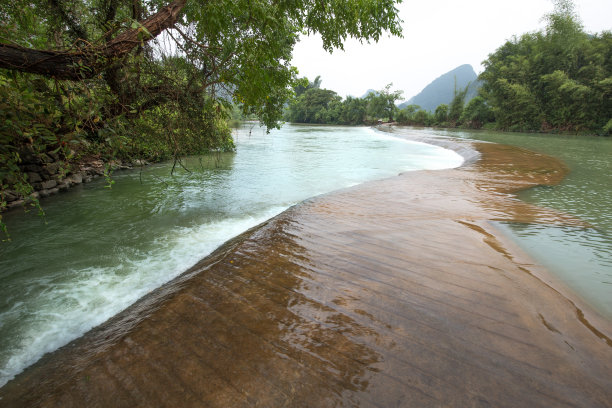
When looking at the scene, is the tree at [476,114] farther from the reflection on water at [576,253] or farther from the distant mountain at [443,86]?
the distant mountain at [443,86]

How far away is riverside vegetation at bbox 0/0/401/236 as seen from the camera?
116 inches

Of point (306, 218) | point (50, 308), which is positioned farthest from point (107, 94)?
point (306, 218)

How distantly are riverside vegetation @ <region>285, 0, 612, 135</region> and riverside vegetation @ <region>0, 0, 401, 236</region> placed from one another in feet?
118

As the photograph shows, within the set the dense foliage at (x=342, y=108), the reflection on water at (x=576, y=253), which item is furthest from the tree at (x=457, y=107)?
the reflection on water at (x=576, y=253)

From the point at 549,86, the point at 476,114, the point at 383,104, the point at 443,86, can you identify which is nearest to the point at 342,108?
the point at 383,104

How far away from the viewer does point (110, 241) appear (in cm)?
509

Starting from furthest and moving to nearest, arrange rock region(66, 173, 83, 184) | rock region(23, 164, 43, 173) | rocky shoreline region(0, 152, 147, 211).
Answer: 1. rock region(66, 173, 83, 184)
2. rock region(23, 164, 43, 173)
3. rocky shoreline region(0, 152, 147, 211)

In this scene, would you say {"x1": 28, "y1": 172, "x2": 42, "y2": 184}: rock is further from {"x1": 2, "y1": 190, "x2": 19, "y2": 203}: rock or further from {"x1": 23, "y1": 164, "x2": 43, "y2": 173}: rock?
{"x1": 2, "y1": 190, "x2": 19, "y2": 203}: rock

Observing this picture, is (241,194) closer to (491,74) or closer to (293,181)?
(293,181)

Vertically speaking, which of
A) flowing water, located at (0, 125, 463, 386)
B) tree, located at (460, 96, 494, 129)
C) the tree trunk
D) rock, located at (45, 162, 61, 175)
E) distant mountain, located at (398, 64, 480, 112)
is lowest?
flowing water, located at (0, 125, 463, 386)

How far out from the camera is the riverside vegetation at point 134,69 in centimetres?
294

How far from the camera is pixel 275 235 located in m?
4.55

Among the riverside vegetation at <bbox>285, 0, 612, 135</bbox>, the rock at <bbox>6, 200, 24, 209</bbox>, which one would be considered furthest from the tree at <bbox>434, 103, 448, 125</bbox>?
the rock at <bbox>6, 200, 24, 209</bbox>

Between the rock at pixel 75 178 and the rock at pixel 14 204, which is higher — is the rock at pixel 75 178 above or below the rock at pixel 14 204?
above
